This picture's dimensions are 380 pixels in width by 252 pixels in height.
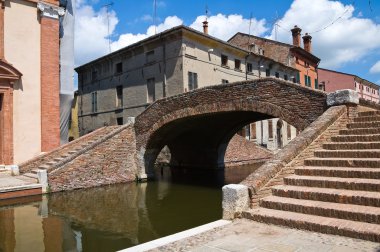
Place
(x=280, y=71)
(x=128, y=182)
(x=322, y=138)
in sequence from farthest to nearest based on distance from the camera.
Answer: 1. (x=280, y=71)
2. (x=128, y=182)
3. (x=322, y=138)

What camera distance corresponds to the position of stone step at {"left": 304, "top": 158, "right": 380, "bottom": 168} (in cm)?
623

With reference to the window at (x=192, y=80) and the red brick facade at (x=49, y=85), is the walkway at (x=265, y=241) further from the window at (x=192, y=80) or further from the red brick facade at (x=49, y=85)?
the window at (x=192, y=80)

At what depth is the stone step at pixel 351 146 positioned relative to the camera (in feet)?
22.5

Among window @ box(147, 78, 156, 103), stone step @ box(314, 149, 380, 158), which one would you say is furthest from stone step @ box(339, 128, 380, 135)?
window @ box(147, 78, 156, 103)

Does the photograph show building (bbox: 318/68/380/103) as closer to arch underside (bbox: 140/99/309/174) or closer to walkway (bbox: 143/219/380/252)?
arch underside (bbox: 140/99/309/174)

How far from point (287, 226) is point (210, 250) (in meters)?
1.53

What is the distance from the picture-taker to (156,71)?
2244 centimetres

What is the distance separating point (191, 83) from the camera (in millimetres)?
21562

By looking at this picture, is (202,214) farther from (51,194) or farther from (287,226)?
(51,194)

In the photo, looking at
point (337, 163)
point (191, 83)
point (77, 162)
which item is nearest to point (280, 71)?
point (191, 83)

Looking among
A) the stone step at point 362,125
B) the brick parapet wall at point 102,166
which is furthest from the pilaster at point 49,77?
the stone step at point 362,125

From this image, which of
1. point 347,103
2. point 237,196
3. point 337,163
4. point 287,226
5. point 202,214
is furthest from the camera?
point 202,214

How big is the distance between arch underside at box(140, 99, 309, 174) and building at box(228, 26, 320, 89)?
13.3 m

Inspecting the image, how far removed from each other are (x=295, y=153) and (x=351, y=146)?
1207mm
